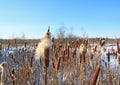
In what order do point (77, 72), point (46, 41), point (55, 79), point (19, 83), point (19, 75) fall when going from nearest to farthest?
point (46, 41)
point (55, 79)
point (19, 83)
point (19, 75)
point (77, 72)

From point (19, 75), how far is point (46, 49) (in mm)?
2566

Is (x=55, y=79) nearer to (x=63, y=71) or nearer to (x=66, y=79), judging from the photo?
(x=66, y=79)

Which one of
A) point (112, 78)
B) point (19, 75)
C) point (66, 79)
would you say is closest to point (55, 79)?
point (66, 79)

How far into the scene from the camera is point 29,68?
4.80 m

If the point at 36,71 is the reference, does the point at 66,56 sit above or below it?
above

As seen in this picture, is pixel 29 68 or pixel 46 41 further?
pixel 29 68

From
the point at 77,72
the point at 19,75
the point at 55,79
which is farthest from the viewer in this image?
the point at 77,72

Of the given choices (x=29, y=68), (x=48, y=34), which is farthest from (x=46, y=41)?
(x=29, y=68)

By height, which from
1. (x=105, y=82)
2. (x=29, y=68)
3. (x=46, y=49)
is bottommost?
(x=105, y=82)

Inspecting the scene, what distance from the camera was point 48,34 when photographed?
9.37 feet

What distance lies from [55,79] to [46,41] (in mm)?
1103

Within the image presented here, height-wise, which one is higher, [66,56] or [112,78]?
[66,56]

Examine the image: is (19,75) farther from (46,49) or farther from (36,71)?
(46,49)

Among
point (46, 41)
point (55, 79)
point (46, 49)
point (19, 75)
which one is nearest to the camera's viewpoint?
point (46, 49)
